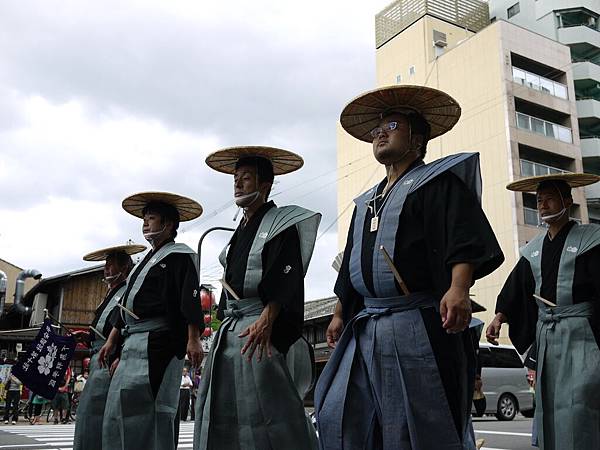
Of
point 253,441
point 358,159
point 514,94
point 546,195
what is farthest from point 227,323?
point 358,159

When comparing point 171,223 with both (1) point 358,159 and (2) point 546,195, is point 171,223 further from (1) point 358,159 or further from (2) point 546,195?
(1) point 358,159

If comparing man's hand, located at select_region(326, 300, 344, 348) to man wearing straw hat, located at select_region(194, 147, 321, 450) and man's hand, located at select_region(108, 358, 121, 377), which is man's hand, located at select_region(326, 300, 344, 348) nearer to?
man wearing straw hat, located at select_region(194, 147, 321, 450)

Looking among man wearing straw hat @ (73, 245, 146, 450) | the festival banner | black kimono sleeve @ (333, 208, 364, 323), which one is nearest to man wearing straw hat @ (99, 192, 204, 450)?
man wearing straw hat @ (73, 245, 146, 450)

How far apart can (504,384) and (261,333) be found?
15.4 meters

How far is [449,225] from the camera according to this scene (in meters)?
2.88

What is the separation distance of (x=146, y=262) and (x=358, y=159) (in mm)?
30537

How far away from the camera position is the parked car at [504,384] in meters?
17.0

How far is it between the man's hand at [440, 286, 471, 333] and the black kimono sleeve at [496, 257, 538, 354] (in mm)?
2632

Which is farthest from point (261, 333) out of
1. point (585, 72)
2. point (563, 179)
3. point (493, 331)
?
point (585, 72)

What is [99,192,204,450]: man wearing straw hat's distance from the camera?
4.56 metres

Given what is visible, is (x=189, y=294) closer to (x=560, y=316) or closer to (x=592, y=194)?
(x=560, y=316)

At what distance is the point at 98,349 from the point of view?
587 cm

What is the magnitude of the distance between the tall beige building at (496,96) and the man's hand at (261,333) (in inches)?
946

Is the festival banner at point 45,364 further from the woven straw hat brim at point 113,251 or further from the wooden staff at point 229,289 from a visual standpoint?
the wooden staff at point 229,289
